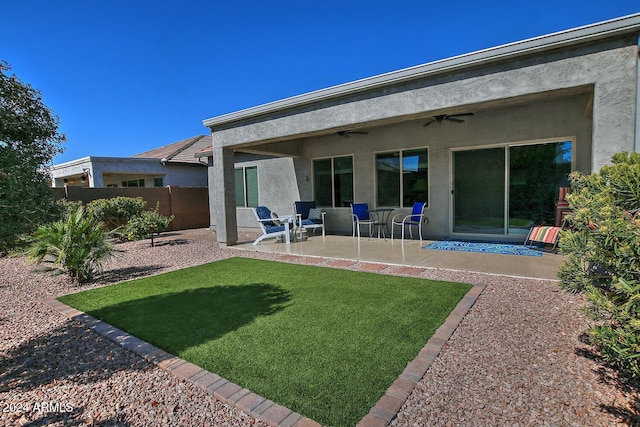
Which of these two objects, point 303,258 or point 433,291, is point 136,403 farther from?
point 303,258

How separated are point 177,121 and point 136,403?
20966mm

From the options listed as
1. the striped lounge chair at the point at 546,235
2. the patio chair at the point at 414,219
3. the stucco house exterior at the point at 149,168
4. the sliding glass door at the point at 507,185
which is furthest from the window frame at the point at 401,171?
the stucco house exterior at the point at 149,168

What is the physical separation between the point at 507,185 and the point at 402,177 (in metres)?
2.79

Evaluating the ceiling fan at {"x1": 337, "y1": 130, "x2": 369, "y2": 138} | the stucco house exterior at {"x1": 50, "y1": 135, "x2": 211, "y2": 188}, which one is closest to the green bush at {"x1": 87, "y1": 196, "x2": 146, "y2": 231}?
the stucco house exterior at {"x1": 50, "y1": 135, "x2": 211, "y2": 188}

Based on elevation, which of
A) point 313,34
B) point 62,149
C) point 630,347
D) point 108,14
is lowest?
point 630,347

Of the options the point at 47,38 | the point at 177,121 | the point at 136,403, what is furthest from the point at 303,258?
the point at 177,121

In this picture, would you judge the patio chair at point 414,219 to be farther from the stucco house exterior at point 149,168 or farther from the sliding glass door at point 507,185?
the stucco house exterior at point 149,168

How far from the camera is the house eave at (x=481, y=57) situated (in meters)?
4.17

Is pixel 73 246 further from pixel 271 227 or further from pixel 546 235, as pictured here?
pixel 546 235

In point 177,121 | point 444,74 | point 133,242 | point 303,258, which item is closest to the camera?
point 444,74

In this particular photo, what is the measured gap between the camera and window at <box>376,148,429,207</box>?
9.57 metres

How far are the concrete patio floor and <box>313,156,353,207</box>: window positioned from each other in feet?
6.13

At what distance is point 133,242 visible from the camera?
35.5 feet

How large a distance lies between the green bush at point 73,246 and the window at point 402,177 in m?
7.48
